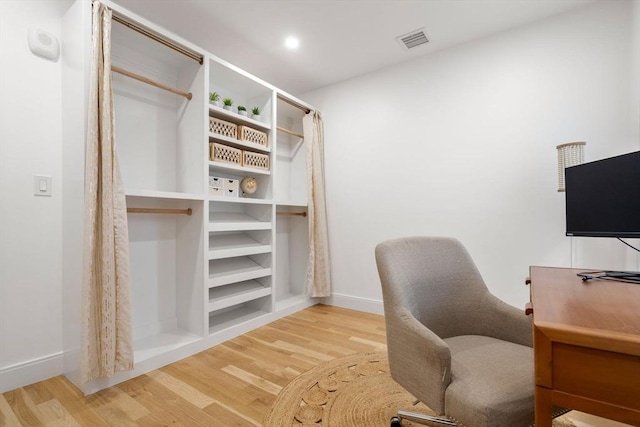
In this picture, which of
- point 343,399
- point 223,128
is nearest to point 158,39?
point 223,128

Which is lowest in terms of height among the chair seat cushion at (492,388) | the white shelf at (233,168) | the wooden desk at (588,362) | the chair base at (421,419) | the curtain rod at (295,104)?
the chair base at (421,419)

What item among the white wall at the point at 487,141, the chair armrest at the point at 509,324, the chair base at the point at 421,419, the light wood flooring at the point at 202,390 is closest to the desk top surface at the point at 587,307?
the chair armrest at the point at 509,324

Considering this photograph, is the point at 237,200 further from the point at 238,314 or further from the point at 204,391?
the point at 204,391

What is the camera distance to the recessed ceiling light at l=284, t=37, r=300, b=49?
2504 millimetres

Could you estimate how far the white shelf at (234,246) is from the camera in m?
2.45

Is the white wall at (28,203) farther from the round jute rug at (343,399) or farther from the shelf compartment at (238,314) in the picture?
the round jute rug at (343,399)

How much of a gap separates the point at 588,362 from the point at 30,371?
265cm

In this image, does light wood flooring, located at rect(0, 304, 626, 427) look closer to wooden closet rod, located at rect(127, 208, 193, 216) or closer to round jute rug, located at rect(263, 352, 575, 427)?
round jute rug, located at rect(263, 352, 575, 427)

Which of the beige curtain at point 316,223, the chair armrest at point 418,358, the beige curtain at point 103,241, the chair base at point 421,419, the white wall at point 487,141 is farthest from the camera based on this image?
the beige curtain at point 316,223

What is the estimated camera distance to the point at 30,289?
5.81 ft

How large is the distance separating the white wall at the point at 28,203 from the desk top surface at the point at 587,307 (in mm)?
2528

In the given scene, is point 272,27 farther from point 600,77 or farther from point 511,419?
point 511,419

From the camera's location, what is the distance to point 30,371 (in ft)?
5.71

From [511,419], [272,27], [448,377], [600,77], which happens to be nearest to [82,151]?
[272,27]
